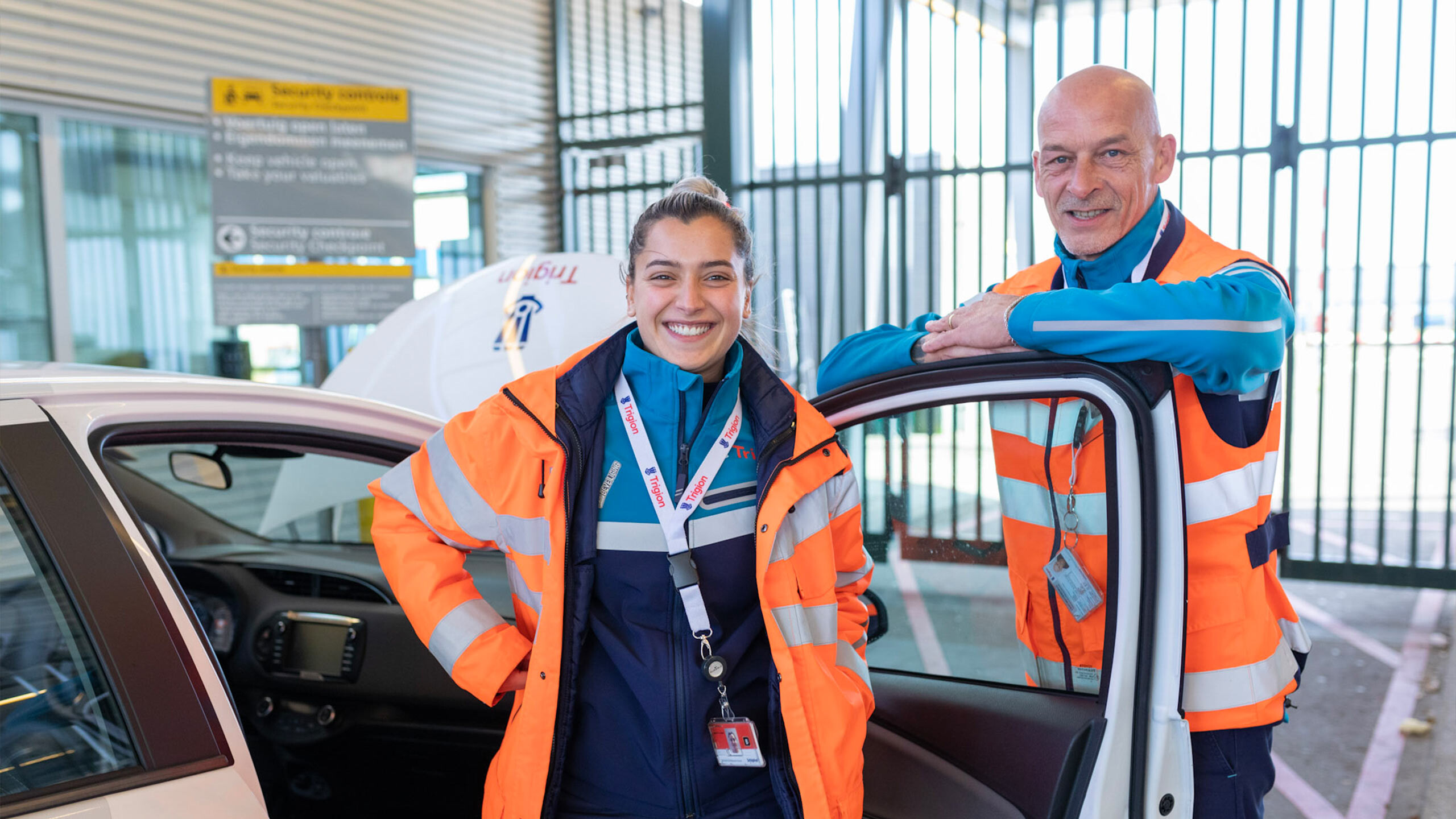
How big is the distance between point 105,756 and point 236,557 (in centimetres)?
162

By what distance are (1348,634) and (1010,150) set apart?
3.30 m

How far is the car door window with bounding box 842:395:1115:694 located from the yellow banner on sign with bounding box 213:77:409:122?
4.29m

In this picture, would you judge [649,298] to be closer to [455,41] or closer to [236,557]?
[236,557]

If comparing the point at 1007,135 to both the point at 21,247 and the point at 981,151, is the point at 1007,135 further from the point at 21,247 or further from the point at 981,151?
the point at 21,247

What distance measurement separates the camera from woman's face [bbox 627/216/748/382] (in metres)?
1.68

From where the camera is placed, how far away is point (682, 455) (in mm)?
1602

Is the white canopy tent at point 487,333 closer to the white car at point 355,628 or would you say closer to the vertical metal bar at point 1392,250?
the white car at point 355,628

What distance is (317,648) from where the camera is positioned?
2.54 metres

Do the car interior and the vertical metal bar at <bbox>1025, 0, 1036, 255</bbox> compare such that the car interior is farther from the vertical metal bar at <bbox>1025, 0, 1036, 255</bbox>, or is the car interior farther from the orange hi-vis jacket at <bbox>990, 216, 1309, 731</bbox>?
the vertical metal bar at <bbox>1025, 0, 1036, 255</bbox>

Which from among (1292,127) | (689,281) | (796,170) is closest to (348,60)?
(796,170)

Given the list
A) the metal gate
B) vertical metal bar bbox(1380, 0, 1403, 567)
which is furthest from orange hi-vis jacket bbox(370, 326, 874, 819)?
vertical metal bar bbox(1380, 0, 1403, 567)

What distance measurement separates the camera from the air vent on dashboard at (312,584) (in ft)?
8.70

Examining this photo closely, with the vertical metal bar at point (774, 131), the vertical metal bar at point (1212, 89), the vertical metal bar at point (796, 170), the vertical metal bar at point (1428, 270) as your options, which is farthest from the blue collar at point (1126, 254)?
the vertical metal bar at point (774, 131)

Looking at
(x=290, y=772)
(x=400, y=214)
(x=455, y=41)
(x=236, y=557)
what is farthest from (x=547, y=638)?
(x=455, y=41)
